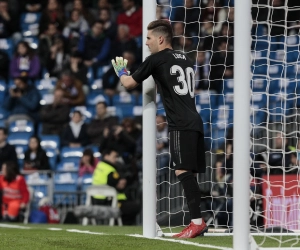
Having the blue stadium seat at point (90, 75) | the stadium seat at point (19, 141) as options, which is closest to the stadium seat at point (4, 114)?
the stadium seat at point (19, 141)

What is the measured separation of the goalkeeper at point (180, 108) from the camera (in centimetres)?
705

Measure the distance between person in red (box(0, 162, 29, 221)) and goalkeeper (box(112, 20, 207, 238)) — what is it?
6.68 metres

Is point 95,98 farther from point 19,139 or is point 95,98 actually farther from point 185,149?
point 185,149

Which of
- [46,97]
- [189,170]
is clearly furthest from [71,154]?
[189,170]

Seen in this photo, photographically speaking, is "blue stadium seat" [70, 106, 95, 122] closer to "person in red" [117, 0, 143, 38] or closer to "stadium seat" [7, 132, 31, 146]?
"stadium seat" [7, 132, 31, 146]

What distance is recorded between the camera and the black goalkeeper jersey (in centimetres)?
709

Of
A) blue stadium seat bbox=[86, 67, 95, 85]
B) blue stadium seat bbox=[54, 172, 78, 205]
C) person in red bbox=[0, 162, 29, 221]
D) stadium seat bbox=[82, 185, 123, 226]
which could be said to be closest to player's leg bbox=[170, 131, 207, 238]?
stadium seat bbox=[82, 185, 123, 226]

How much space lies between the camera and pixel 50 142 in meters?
15.7

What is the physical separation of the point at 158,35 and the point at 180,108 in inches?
26.1

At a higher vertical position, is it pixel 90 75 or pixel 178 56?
pixel 90 75

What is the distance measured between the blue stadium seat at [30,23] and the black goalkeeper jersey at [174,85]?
11.3m

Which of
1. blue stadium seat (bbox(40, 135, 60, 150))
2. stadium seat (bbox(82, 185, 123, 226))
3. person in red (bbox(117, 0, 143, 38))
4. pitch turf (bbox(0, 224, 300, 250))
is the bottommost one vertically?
pitch turf (bbox(0, 224, 300, 250))

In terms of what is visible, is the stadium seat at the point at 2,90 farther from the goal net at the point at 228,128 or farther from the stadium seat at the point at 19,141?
the goal net at the point at 228,128

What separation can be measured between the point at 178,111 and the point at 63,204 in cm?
746
